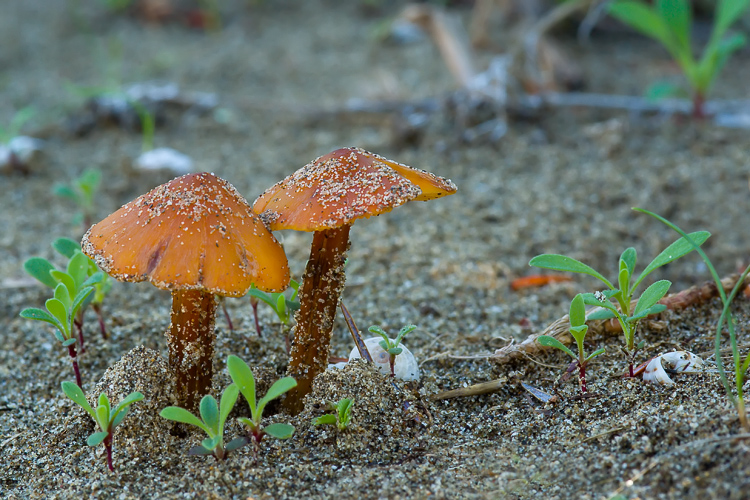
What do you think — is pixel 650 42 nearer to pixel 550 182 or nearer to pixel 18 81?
pixel 550 182

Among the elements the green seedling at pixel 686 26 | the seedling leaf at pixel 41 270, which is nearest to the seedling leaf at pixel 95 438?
the seedling leaf at pixel 41 270

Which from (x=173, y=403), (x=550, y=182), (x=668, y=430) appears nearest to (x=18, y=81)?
(x=550, y=182)

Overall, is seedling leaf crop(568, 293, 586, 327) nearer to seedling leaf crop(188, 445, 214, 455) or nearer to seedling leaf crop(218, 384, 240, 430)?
seedling leaf crop(218, 384, 240, 430)

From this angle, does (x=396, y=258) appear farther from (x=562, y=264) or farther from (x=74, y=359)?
(x=74, y=359)

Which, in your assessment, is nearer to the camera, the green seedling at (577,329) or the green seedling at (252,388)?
the green seedling at (252,388)

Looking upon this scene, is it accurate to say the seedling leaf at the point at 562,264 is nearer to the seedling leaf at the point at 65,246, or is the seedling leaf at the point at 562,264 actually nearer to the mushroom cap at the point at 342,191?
the mushroom cap at the point at 342,191

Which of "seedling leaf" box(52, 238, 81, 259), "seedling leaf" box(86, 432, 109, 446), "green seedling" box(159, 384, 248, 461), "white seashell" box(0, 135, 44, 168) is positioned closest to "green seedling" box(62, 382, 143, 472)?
"seedling leaf" box(86, 432, 109, 446)

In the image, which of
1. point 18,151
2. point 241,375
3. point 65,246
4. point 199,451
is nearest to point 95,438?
point 199,451
